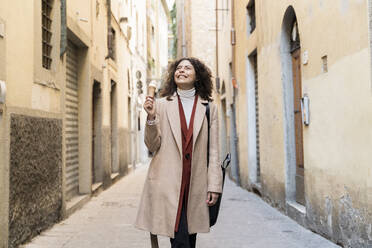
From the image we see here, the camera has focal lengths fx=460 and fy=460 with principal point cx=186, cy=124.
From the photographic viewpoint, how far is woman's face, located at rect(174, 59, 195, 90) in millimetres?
3184

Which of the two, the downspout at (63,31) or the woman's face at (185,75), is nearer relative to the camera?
the woman's face at (185,75)

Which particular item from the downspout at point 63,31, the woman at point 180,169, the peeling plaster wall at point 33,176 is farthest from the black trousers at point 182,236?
the downspout at point 63,31

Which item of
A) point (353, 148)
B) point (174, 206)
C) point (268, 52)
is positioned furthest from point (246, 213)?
point (174, 206)

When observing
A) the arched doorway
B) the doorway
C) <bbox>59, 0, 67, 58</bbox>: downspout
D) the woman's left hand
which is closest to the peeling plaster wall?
<bbox>59, 0, 67, 58</bbox>: downspout

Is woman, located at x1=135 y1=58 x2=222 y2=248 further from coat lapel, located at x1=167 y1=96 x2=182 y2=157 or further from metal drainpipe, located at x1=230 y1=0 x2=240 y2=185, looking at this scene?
metal drainpipe, located at x1=230 y1=0 x2=240 y2=185

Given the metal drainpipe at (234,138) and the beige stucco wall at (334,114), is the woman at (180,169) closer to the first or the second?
the beige stucco wall at (334,114)

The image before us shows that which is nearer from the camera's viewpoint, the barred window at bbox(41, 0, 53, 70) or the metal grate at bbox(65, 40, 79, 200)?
the barred window at bbox(41, 0, 53, 70)

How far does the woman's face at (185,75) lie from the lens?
3.18 metres

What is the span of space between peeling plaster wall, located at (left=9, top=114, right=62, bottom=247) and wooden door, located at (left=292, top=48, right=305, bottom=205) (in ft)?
11.1

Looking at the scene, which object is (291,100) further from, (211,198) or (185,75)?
(211,198)

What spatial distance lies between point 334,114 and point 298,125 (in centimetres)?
186

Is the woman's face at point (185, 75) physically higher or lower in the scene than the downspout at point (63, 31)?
lower

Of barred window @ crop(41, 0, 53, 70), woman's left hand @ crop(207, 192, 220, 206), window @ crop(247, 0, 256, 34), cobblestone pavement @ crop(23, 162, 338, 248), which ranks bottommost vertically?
cobblestone pavement @ crop(23, 162, 338, 248)

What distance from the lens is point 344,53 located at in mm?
4496
